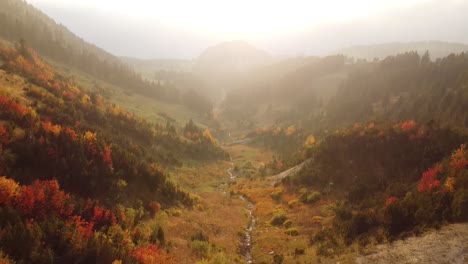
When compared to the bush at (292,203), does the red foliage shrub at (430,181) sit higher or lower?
higher

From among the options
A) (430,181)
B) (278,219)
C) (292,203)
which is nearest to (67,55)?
(292,203)

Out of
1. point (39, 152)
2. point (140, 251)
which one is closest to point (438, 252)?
point (140, 251)

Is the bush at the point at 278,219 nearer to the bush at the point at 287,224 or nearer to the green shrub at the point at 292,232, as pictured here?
Answer: the bush at the point at 287,224

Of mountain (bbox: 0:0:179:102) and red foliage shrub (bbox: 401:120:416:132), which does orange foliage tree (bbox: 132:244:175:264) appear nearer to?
red foliage shrub (bbox: 401:120:416:132)

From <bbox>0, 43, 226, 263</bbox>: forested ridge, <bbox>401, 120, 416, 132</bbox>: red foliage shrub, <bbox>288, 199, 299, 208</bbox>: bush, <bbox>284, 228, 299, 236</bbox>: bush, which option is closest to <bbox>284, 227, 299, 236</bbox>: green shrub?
<bbox>284, 228, 299, 236</bbox>: bush

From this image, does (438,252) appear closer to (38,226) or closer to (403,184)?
(403,184)

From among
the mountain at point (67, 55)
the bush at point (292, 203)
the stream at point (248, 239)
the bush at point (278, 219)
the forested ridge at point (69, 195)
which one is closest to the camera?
the forested ridge at point (69, 195)

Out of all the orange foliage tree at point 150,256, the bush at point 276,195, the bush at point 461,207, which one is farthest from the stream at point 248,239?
the bush at point 461,207

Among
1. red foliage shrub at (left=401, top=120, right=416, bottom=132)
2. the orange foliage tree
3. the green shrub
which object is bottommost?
the green shrub

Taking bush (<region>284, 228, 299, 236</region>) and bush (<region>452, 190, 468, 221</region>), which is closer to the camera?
bush (<region>452, 190, 468, 221</region>)

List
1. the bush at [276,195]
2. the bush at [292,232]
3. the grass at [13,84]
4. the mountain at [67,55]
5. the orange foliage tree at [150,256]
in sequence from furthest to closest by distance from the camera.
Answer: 1. the mountain at [67,55]
2. the bush at [276,195]
3. the grass at [13,84]
4. the bush at [292,232]
5. the orange foliage tree at [150,256]
